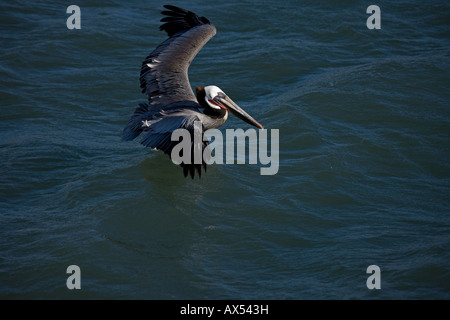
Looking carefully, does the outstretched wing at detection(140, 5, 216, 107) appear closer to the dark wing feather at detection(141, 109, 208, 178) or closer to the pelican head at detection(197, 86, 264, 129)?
the pelican head at detection(197, 86, 264, 129)

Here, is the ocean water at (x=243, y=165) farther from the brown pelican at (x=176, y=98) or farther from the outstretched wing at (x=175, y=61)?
the outstretched wing at (x=175, y=61)

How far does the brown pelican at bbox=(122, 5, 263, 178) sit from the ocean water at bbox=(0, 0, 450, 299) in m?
0.53

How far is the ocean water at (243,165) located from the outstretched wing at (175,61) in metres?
0.79

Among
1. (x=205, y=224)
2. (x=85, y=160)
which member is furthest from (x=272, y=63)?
(x=205, y=224)

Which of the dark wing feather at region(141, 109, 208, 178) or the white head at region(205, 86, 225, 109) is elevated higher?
the white head at region(205, 86, 225, 109)

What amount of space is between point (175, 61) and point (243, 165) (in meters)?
1.56

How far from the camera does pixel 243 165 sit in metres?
6.98

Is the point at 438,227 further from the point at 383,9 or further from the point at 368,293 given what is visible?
the point at 383,9

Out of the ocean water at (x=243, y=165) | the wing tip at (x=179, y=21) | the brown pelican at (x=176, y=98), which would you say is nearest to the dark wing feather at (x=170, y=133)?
the brown pelican at (x=176, y=98)

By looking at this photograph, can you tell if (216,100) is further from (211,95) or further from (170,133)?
(170,133)

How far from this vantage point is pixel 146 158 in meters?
7.07

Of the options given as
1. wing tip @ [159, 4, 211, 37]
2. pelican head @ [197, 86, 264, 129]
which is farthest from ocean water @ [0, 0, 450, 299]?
wing tip @ [159, 4, 211, 37]

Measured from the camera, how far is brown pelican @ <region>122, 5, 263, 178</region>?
20.4ft

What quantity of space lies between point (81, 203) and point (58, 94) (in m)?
2.92
